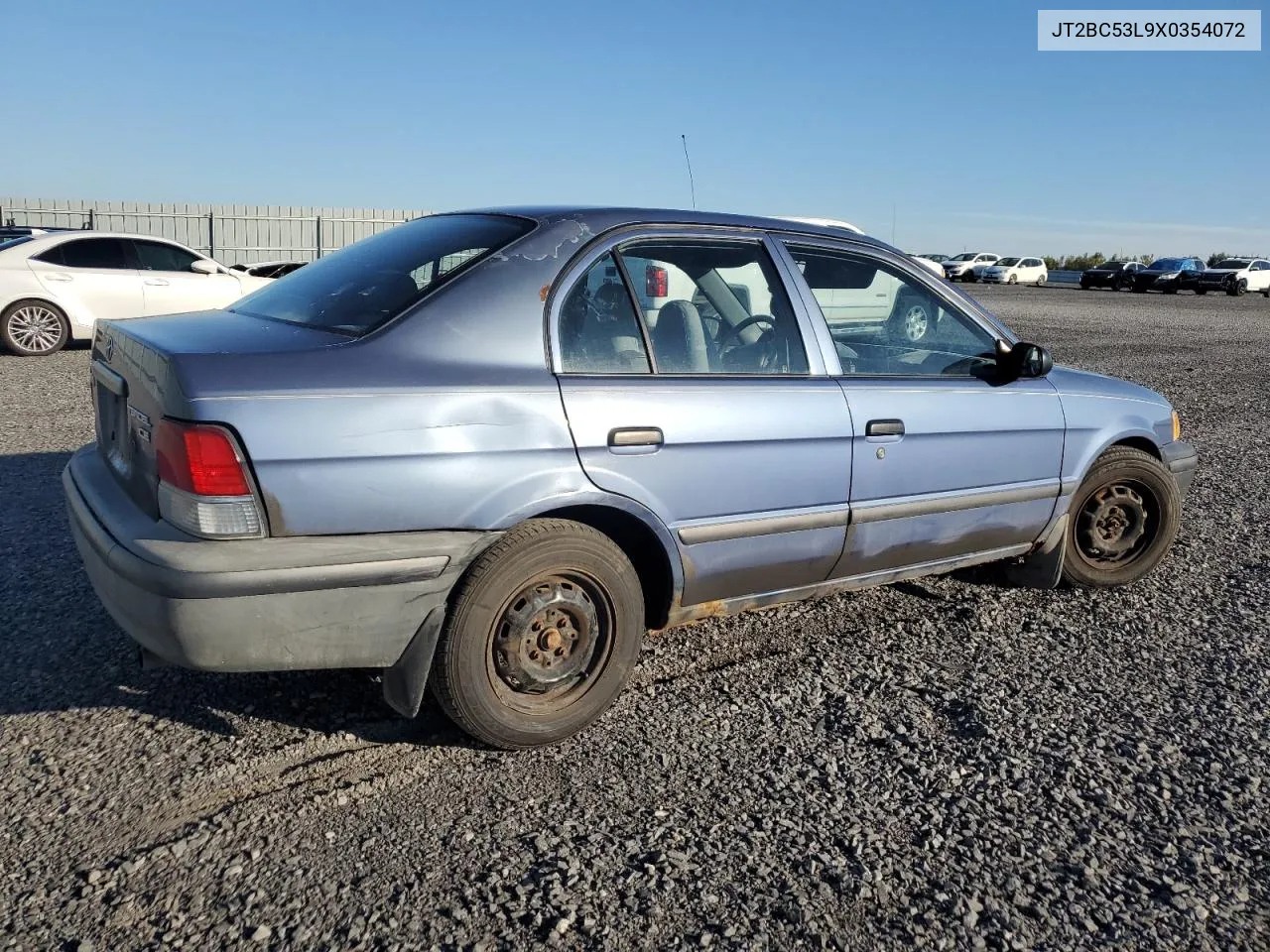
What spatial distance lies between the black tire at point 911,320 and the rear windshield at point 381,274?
61.5 inches

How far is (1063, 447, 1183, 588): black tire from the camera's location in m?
4.55

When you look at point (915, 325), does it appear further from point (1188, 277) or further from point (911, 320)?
point (1188, 277)

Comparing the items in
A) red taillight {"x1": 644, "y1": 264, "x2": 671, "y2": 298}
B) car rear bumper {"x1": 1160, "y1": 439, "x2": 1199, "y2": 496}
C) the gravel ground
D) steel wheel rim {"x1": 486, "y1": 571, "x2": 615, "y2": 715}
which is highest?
red taillight {"x1": 644, "y1": 264, "x2": 671, "y2": 298}

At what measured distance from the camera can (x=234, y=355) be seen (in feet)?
8.79

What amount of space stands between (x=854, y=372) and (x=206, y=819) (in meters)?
2.51

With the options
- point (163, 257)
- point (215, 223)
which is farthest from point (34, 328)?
point (215, 223)

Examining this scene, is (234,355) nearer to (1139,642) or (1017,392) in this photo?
(1017,392)

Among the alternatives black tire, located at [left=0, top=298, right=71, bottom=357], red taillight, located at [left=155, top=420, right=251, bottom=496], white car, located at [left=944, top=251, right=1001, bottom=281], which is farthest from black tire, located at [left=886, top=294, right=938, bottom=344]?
white car, located at [left=944, top=251, right=1001, bottom=281]

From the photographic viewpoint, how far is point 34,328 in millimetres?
10992

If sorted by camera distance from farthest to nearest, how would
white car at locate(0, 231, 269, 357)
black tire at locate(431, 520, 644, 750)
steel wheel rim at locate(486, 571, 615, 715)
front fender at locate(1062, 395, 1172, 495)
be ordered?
1. white car at locate(0, 231, 269, 357)
2. front fender at locate(1062, 395, 1172, 495)
3. steel wheel rim at locate(486, 571, 615, 715)
4. black tire at locate(431, 520, 644, 750)

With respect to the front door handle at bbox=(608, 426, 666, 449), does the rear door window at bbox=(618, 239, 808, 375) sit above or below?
above

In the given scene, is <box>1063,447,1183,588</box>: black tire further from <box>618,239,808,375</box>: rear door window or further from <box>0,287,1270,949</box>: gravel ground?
<box>618,239,808,375</box>: rear door window

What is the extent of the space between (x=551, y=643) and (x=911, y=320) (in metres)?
1.98

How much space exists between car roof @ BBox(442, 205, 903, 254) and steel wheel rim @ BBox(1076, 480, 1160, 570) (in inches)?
67.7
